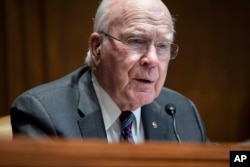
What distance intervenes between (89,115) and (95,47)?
0.27 m

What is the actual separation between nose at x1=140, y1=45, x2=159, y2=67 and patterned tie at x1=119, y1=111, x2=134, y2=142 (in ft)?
0.58

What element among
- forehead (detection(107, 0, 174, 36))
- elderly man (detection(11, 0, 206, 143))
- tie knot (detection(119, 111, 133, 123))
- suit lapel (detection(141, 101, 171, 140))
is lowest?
suit lapel (detection(141, 101, 171, 140))

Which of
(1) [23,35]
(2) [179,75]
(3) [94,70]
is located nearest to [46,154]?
(3) [94,70]

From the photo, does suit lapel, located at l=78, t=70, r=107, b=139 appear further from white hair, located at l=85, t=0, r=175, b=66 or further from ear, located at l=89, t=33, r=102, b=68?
white hair, located at l=85, t=0, r=175, b=66

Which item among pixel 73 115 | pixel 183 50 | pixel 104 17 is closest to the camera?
pixel 73 115

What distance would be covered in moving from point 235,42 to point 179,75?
1.44ft

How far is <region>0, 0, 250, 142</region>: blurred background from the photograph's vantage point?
2.62 m

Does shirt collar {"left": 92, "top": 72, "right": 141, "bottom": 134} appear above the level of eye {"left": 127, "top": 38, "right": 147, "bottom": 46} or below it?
below

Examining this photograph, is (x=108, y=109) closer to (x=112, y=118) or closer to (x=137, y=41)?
(x=112, y=118)

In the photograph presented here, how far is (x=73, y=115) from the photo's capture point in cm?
131

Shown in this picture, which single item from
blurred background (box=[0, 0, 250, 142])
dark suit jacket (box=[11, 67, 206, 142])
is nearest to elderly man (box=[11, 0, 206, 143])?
dark suit jacket (box=[11, 67, 206, 142])

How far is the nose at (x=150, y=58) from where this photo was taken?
4.42ft

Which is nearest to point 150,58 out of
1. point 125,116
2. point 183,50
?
point 125,116

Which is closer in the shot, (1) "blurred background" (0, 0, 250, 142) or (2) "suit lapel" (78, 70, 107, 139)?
(2) "suit lapel" (78, 70, 107, 139)
